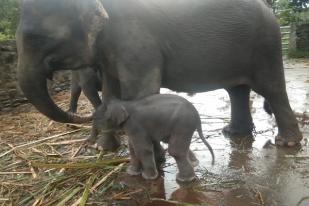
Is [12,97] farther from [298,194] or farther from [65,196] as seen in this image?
[298,194]

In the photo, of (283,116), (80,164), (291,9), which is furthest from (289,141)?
(291,9)

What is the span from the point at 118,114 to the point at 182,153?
1.57ft

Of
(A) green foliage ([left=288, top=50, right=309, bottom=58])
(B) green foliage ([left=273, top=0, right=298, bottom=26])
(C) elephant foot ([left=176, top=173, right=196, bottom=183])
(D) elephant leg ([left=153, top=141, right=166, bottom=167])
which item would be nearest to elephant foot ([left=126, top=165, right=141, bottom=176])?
(D) elephant leg ([left=153, top=141, right=166, bottom=167])

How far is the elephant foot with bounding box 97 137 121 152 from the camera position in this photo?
3.58 metres

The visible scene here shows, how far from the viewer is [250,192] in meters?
2.55

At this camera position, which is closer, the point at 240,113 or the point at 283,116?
the point at 283,116

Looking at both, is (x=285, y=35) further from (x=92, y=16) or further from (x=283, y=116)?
(x=92, y=16)

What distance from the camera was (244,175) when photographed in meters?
2.86

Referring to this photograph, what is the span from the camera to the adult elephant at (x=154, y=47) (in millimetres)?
2566

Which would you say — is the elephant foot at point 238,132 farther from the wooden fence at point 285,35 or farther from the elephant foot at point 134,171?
the wooden fence at point 285,35

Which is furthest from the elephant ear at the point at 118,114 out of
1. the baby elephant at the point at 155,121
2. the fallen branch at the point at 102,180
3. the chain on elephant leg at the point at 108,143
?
the chain on elephant leg at the point at 108,143

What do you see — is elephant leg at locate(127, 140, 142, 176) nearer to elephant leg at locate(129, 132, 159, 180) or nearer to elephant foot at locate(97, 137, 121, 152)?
elephant leg at locate(129, 132, 159, 180)

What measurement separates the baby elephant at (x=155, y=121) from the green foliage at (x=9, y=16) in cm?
593

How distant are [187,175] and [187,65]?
31.6 inches
